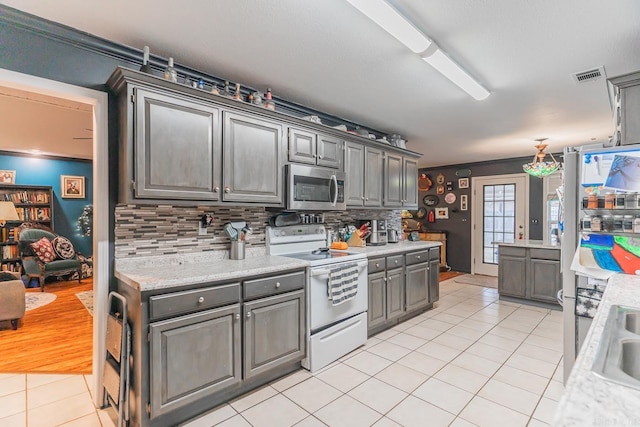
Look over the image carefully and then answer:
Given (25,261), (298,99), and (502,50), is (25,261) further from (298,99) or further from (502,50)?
(502,50)

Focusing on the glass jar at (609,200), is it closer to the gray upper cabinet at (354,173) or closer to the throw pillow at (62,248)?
the gray upper cabinet at (354,173)

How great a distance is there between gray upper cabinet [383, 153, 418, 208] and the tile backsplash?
5.39 feet

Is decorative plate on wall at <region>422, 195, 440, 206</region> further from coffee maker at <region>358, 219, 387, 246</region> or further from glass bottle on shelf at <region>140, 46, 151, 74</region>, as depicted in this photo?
glass bottle on shelf at <region>140, 46, 151, 74</region>

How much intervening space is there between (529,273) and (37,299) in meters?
7.04

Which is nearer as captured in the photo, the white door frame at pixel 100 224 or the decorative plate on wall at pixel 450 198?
the white door frame at pixel 100 224

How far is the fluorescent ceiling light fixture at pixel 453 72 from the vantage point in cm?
216

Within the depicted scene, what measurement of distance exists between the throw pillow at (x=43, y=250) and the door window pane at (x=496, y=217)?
801cm

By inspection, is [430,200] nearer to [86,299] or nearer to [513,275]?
[513,275]

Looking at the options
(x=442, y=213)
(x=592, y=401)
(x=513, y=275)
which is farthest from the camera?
(x=442, y=213)

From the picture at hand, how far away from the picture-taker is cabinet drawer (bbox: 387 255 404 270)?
344 centimetres

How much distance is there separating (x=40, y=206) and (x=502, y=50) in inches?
302

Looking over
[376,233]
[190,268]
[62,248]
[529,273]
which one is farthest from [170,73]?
[62,248]

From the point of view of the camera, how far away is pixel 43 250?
5.35 meters

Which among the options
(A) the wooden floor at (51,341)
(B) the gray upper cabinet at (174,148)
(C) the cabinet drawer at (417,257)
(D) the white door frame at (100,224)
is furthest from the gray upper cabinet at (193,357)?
(C) the cabinet drawer at (417,257)
